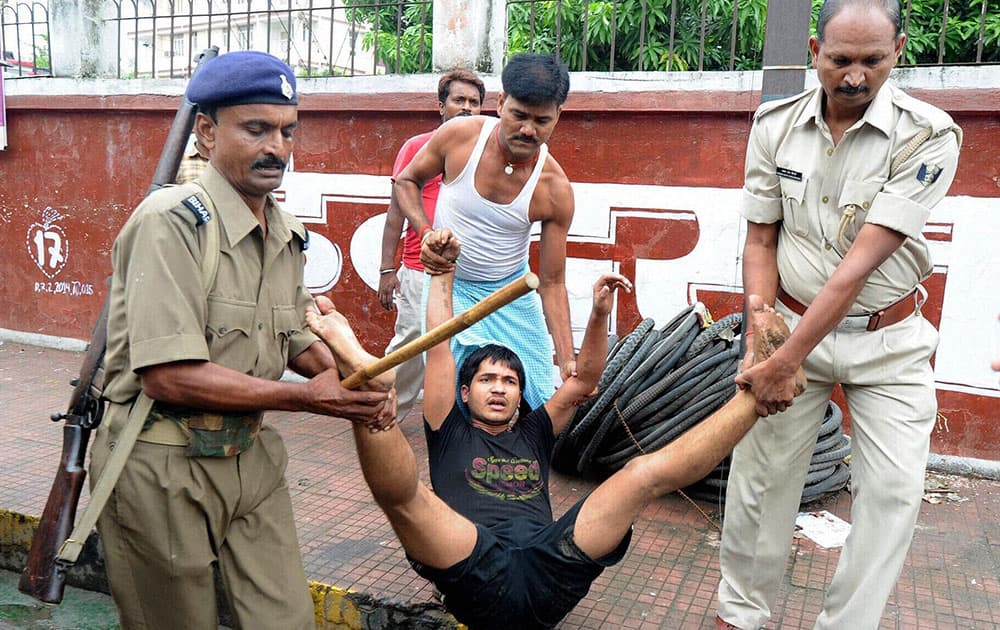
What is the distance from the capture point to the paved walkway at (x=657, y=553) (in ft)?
10.6

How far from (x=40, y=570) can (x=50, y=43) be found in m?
6.24

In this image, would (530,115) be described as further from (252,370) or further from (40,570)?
(40,570)

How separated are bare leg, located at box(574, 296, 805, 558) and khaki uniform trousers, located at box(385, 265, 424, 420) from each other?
2229mm

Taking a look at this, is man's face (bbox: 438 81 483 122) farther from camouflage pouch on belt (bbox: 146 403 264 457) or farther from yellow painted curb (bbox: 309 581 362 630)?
camouflage pouch on belt (bbox: 146 403 264 457)

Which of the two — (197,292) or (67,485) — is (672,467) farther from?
(67,485)

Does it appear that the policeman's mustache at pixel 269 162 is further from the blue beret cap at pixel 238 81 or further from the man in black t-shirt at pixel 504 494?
the man in black t-shirt at pixel 504 494

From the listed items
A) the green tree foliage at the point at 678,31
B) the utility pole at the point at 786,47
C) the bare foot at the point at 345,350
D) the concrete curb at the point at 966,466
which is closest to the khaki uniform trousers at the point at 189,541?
the bare foot at the point at 345,350

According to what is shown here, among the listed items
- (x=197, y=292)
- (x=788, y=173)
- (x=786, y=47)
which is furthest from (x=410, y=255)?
(x=197, y=292)

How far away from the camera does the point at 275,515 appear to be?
2.35m

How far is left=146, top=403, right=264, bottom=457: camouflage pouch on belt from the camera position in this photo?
2.08 m

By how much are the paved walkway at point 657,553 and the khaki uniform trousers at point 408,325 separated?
1.25 ft

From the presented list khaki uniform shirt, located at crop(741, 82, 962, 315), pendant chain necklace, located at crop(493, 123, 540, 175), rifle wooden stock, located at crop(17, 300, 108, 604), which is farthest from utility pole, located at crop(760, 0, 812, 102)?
rifle wooden stock, located at crop(17, 300, 108, 604)

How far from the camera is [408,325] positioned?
15.7ft

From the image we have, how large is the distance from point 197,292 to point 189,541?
60cm
